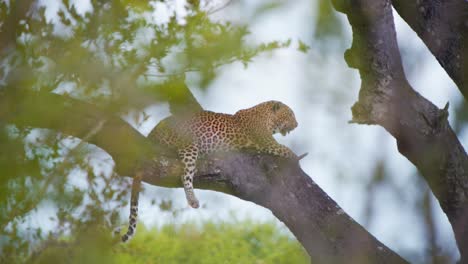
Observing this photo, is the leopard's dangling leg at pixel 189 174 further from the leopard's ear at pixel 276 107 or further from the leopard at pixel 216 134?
the leopard's ear at pixel 276 107

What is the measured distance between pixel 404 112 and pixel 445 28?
1.99 feet

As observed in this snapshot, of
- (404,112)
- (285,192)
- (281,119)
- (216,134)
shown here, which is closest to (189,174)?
(285,192)

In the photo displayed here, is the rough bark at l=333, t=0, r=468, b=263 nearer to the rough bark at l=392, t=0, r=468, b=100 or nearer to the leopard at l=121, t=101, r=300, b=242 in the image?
the rough bark at l=392, t=0, r=468, b=100

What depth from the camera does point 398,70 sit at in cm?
481

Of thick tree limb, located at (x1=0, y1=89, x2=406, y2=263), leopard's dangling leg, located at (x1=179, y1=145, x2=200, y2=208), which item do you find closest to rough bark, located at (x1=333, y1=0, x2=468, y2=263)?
thick tree limb, located at (x1=0, y1=89, x2=406, y2=263)

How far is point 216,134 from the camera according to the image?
6.40 meters

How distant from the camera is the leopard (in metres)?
5.57

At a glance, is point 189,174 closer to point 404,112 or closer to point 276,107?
point 404,112

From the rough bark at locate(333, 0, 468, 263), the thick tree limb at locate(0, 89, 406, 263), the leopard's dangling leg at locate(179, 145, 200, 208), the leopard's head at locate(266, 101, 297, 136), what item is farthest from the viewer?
the leopard's head at locate(266, 101, 297, 136)

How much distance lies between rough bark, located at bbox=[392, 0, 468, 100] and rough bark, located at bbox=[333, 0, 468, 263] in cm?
19

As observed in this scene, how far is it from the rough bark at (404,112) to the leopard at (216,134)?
74cm

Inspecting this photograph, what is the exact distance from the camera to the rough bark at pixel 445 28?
4.71m

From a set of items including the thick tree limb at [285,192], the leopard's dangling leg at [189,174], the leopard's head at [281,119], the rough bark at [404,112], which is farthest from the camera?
the leopard's head at [281,119]

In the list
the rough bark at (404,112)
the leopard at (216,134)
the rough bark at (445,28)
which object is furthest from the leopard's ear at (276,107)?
the rough bark at (445,28)
